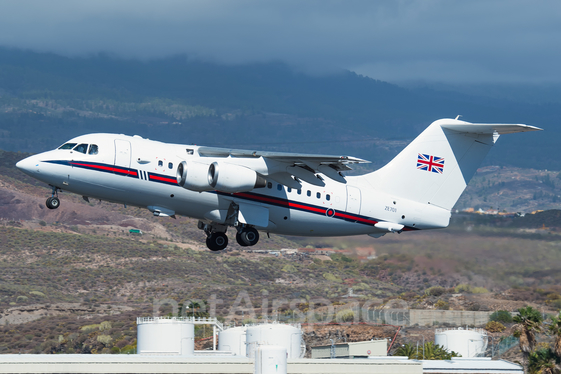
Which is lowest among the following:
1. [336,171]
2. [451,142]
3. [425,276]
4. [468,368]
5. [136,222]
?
[468,368]

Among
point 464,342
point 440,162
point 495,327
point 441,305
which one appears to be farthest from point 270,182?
point 441,305

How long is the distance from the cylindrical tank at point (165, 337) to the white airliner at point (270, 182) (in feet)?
61.1

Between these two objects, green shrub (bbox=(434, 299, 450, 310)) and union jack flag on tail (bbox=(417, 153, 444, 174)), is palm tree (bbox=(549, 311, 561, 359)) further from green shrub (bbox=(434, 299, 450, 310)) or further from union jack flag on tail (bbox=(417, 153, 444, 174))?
green shrub (bbox=(434, 299, 450, 310))

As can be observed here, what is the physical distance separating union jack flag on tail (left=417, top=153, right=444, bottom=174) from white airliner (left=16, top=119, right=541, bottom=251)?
4 centimetres

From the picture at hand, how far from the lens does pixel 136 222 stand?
408ft

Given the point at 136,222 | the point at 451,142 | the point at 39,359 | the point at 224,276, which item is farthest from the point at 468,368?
the point at 136,222

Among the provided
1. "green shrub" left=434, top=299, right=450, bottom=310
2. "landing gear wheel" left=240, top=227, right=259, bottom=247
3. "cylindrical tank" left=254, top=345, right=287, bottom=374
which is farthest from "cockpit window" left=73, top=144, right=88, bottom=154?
"green shrub" left=434, top=299, right=450, bottom=310

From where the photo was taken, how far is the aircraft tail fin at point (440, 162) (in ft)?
105

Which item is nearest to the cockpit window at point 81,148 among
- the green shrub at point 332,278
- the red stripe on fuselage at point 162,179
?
the red stripe on fuselage at point 162,179

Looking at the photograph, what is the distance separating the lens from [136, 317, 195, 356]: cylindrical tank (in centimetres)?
4797

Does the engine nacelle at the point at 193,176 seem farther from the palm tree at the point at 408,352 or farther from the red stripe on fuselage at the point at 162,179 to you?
the palm tree at the point at 408,352

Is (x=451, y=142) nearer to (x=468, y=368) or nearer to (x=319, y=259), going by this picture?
(x=468, y=368)

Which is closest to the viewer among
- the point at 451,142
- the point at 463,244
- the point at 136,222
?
the point at 451,142

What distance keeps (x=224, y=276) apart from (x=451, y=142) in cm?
6524
